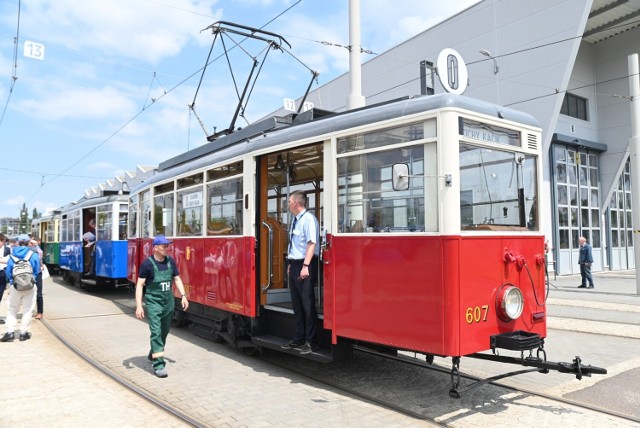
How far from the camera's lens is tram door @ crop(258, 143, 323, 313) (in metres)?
6.55

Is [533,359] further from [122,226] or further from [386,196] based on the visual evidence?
[122,226]

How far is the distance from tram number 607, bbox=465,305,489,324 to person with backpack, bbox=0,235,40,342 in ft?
22.1

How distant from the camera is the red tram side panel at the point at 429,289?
4.33m

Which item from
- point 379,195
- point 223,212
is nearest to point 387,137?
point 379,195

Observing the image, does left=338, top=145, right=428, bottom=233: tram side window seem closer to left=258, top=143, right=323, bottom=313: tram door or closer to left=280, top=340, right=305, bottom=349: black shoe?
left=258, top=143, right=323, bottom=313: tram door

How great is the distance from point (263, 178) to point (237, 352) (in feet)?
8.19

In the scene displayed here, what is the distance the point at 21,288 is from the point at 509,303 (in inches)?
278

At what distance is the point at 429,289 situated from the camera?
4406mm

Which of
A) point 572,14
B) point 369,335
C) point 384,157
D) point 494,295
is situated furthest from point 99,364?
point 572,14

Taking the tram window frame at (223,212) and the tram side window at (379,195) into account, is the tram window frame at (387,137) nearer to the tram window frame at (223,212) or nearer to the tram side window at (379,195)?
the tram side window at (379,195)

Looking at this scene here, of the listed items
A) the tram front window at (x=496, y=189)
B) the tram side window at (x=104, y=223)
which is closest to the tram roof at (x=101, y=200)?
the tram side window at (x=104, y=223)

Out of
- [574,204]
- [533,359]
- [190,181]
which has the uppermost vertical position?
[574,204]

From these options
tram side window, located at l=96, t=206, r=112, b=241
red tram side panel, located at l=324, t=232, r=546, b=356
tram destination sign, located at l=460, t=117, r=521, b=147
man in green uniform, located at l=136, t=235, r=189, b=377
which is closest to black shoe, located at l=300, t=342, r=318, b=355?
red tram side panel, located at l=324, t=232, r=546, b=356

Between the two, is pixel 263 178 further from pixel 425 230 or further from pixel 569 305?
pixel 569 305
